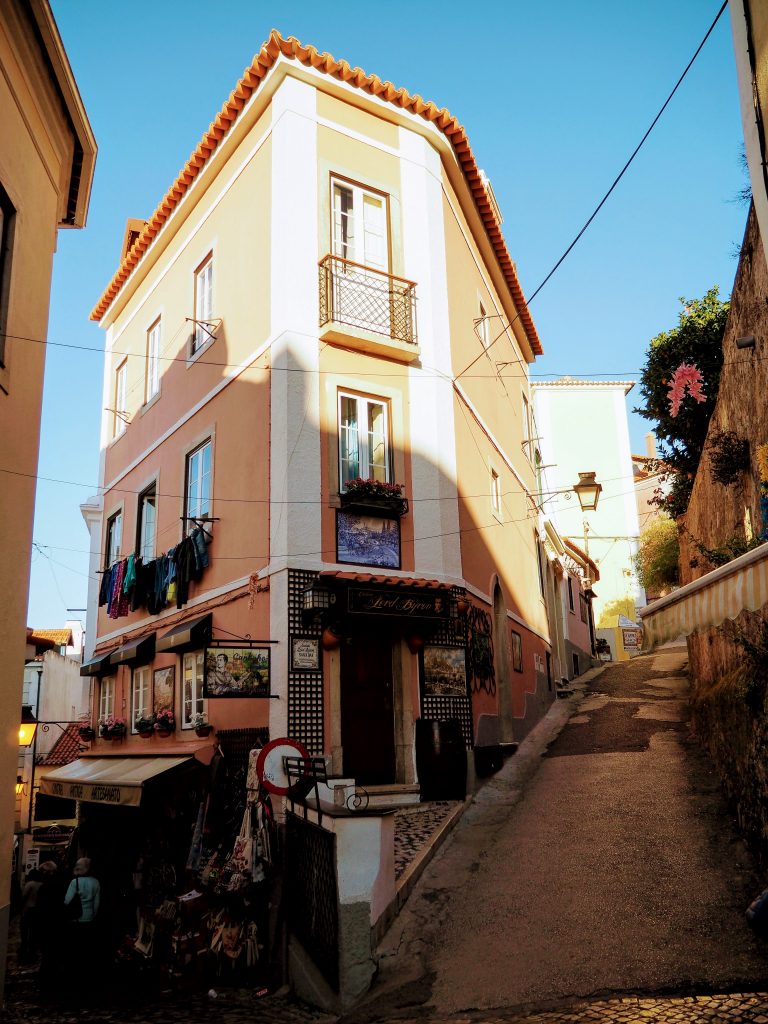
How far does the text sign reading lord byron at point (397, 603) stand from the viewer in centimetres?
1170

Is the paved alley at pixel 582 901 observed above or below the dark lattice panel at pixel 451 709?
below

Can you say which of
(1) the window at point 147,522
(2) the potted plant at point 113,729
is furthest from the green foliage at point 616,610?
(2) the potted plant at point 113,729

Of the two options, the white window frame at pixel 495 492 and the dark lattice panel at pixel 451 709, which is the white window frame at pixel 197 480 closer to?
the dark lattice panel at pixel 451 709

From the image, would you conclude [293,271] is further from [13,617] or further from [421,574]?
[13,617]

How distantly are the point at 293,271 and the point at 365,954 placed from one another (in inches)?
367

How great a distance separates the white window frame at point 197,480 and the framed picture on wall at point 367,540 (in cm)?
288

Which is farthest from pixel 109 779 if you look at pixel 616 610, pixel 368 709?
pixel 616 610

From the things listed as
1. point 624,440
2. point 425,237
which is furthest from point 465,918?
point 624,440

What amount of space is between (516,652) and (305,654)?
6.56m

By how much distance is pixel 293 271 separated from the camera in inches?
519

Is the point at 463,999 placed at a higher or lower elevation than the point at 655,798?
lower

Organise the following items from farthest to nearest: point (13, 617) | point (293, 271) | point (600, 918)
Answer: point (293, 271) < point (13, 617) < point (600, 918)

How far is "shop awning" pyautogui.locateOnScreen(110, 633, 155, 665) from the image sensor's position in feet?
48.8

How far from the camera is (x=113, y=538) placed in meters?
19.0
